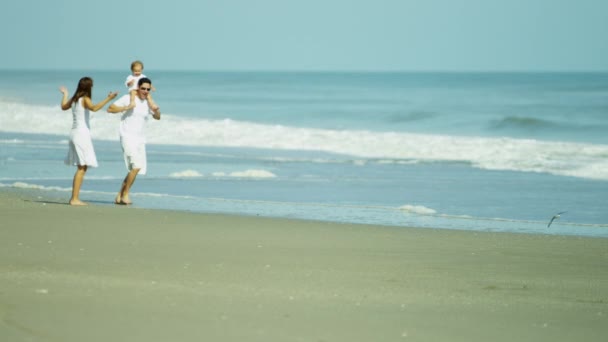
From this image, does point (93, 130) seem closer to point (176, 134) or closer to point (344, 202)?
point (176, 134)

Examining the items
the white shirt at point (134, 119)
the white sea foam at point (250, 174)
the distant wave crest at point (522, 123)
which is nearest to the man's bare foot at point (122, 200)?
the white shirt at point (134, 119)

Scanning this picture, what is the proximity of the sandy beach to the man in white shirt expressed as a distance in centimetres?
175

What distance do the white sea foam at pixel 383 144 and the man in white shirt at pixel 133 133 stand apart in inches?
302

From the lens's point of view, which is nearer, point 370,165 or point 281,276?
point 281,276

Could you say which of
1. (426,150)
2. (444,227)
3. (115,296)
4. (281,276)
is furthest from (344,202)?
(426,150)

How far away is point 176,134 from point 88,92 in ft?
50.8

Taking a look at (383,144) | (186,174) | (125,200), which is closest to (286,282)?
(125,200)

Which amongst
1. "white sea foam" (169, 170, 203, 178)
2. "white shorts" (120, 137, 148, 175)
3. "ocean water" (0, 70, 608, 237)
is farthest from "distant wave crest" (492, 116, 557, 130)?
"white shorts" (120, 137, 148, 175)

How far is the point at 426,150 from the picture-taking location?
2138 cm

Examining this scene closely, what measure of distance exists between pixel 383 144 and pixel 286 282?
16909mm

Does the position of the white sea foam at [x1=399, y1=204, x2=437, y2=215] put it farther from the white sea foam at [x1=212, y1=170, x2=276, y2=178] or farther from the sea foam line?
the white sea foam at [x1=212, y1=170, x2=276, y2=178]

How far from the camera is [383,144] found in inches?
904

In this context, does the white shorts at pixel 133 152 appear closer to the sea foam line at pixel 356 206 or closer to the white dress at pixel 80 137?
the white dress at pixel 80 137

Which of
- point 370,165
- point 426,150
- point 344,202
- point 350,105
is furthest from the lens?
point 350,105
